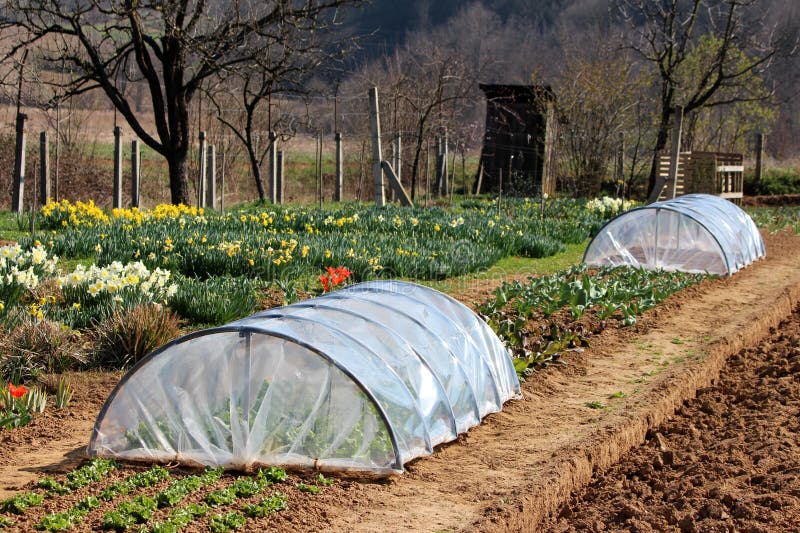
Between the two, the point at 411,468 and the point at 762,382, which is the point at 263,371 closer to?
the point at 411,468

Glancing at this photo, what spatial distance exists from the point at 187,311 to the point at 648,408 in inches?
155

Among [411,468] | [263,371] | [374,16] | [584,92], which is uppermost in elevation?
[374,16]

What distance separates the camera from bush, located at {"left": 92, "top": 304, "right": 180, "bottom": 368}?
6996mm

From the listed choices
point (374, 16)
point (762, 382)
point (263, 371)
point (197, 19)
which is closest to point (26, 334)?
point (263, 371)

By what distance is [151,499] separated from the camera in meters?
4.29

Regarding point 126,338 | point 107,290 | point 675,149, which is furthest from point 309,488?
point 675,149

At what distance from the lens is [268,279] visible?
959cm

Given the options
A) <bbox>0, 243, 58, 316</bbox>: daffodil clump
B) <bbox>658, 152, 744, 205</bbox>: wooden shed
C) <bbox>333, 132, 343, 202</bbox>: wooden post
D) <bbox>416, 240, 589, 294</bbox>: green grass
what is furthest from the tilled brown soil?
<bbox>658, 152, 744, 205</bbox>: wooden shed

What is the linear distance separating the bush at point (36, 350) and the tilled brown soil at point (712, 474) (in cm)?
387

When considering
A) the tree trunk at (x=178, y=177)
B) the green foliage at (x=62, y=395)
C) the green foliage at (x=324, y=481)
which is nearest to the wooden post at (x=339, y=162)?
the tree trunk at (x=178, y=177)

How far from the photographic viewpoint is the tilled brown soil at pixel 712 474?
4.51m

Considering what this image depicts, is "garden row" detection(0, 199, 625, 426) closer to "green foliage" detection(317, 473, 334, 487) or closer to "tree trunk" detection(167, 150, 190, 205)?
"green foliage" detection(317, 473, 334, 487)

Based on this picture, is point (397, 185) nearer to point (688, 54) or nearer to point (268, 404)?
point (268, 404)

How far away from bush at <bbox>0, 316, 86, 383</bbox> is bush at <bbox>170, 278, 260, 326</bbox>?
1.16 m
